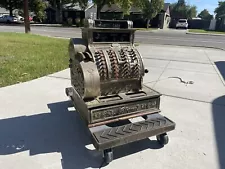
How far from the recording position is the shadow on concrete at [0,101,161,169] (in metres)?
2.32

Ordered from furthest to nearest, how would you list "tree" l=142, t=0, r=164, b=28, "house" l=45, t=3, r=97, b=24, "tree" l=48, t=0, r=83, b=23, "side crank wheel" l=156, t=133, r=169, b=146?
1. "house" l=45, t=3, r=97, b=24
2. "tree" l=48, t=0, r=83, b=23
3. "tree" l=142, t=0, r=164, b=28
4. "side crank wheel" l=156, t=133, r=169, b=146

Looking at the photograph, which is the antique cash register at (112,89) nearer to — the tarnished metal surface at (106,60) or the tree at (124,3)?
the tarnished metal surface at (106,60)

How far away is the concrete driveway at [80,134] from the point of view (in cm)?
225

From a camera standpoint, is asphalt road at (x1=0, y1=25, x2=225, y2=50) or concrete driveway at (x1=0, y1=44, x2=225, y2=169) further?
asphalt road at (x1=0, y1=25, x2=225, y2=50)

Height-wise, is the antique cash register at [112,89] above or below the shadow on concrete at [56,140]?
above

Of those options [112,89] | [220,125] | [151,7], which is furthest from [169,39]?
[112,89]

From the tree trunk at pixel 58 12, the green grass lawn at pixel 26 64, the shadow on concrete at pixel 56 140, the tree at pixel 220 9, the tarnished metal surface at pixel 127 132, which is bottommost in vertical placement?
the shadow on concrete at pixel 56 140

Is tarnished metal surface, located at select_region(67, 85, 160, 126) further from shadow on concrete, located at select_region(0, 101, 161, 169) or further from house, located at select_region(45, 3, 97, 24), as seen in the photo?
house, located at select_region(45, 3, 97, 24)

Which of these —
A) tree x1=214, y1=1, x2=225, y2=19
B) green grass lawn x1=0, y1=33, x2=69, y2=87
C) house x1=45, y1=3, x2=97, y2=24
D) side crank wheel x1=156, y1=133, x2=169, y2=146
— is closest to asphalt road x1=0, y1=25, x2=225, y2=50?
green grass lawn x1=0, y1=33, x2=69, y2=87

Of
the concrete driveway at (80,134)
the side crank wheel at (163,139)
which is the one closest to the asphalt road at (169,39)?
the concrete driveway at (80,134)

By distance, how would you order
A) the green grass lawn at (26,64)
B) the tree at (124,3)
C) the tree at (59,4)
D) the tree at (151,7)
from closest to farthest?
the green grass lawn at (26,64), the tree at (124,3), the tree at (151,7), the tree at (59,4)

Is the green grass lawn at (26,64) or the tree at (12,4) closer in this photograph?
the green grass lawn at (26,64)

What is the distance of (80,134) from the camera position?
276 cm

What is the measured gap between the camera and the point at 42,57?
7.18 meters
